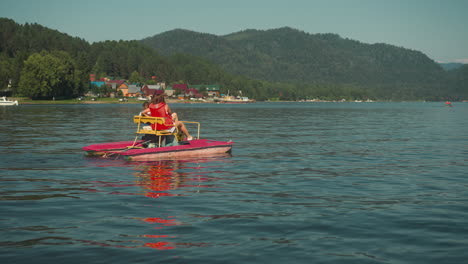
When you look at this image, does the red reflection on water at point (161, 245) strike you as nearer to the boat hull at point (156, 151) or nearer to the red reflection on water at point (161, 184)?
the red reflection on water at point (161, 184)

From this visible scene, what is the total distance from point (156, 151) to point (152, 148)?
0.20 m

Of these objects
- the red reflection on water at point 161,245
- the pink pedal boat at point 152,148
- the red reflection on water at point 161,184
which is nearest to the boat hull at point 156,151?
the pink pedal boat at point 152,148

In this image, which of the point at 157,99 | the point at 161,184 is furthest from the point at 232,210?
the point at 157,99

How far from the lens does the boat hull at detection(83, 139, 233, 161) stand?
18.2 m

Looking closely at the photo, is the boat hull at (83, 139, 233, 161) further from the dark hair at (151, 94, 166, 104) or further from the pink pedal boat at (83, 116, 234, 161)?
the dark hair at (151, 94, 166, 104)

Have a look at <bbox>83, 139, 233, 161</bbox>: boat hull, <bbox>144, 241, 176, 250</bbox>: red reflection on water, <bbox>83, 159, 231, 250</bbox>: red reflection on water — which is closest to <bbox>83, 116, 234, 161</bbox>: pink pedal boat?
<bbox>83, 139, 233, 161</bbox>: boat hull

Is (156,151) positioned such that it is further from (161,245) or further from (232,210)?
(161,245)

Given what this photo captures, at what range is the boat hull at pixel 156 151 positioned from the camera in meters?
18.2

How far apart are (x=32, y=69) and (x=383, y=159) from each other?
364ft

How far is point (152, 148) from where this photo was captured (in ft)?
60.7

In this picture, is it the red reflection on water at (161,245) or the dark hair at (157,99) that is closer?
the red reflection on water at (161,245)

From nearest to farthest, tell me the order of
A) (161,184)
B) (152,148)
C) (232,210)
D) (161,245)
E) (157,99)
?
(161,245)
(232,210)
(161,184)
(152,148)
(157,99)

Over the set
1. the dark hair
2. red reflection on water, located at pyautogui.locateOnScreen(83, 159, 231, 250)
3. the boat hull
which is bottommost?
red reflection on water, located at pyautogui.locateOnScreen(83, 159, 231, 250)

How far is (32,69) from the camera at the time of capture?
115062 mm
